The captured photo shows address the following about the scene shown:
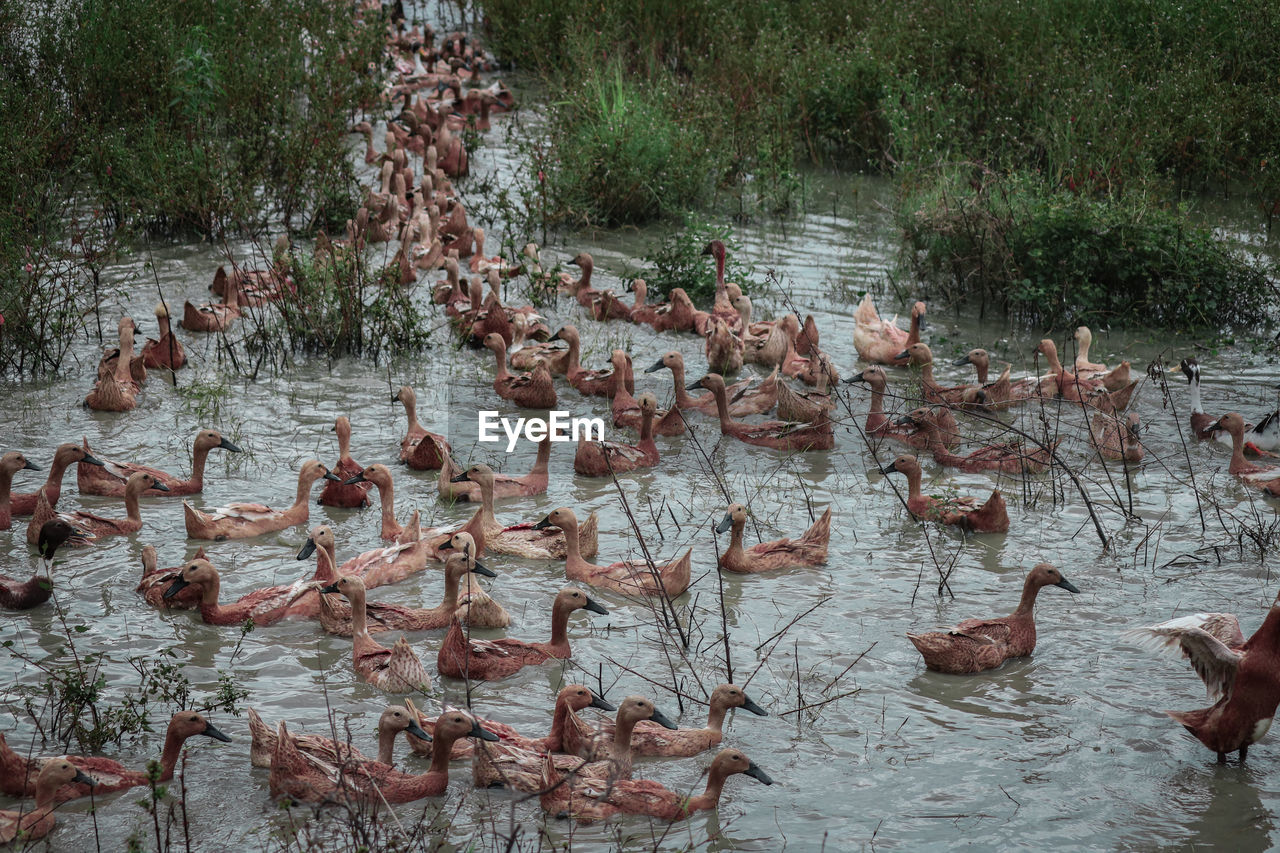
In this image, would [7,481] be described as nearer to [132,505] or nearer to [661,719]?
[132,505]

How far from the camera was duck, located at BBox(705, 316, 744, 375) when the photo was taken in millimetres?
11352

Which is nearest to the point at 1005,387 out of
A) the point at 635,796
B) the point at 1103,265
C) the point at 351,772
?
the point at 1103,265

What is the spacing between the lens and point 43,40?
1412 cm

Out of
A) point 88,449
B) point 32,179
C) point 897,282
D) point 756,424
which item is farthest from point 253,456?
point 897,282

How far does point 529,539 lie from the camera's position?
26.7 feet

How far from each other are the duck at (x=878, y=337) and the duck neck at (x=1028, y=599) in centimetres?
464

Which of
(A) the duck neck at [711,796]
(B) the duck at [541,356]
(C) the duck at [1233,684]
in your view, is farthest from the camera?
(B) the duck at [541,356]

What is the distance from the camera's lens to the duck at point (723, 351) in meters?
11.4

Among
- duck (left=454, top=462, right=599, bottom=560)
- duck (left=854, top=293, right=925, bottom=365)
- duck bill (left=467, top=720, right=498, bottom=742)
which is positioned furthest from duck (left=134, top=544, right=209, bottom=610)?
duck (left=854, top=293, right=925, bottom=365)

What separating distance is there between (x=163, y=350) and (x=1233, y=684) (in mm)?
8272

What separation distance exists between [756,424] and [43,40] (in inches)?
364

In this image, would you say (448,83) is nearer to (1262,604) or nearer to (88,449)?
(88,449)

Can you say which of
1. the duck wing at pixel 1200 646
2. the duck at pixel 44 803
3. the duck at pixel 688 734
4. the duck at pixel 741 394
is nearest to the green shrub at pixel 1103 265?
the duck at pixel 741 394

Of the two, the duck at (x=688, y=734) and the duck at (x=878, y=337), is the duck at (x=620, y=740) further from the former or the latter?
the duck at (x=878, y=337)
